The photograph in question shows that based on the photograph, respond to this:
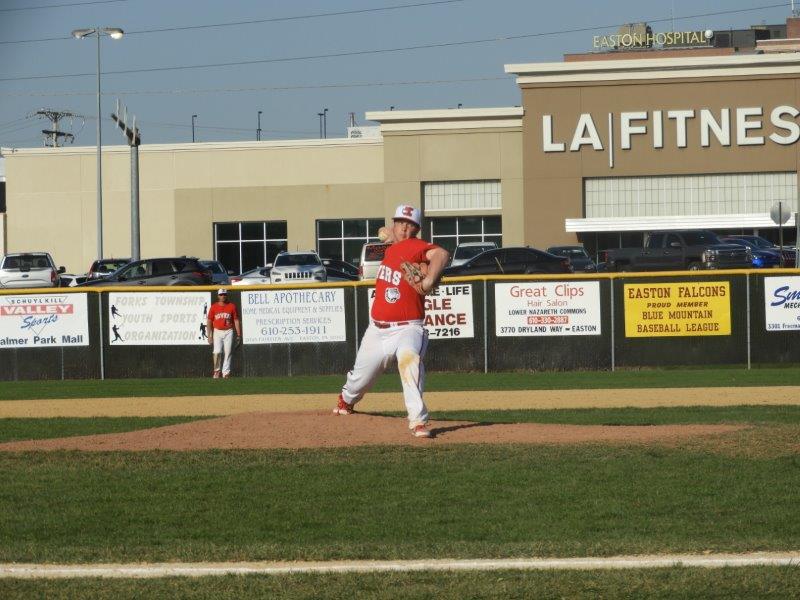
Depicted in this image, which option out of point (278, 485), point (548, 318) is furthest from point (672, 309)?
point (278, 485)

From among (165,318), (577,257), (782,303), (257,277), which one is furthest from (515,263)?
(165,318)

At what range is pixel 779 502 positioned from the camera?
868 cm

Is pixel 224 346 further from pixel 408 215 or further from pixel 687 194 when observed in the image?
pixel 687 194

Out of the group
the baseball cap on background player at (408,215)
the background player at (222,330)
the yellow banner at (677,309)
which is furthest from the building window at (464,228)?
the baseball cap on background player at (408,215)

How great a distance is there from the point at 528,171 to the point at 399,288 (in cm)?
4361

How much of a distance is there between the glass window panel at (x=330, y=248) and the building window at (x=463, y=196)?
5.55 meters

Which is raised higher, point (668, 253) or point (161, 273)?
point (668, 253)

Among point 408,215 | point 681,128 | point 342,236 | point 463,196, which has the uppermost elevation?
point 681,128

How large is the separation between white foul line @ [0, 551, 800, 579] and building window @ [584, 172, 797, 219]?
47418 millimetres

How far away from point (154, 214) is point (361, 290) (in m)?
38.0

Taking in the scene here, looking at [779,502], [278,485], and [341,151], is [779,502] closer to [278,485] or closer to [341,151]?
[278,485]

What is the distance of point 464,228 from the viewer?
56062 mm

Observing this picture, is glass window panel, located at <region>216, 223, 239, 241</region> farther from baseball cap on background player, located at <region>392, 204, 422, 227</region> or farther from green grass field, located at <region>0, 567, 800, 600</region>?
green grass field, located at <region>0, 567, 800, 600</region>

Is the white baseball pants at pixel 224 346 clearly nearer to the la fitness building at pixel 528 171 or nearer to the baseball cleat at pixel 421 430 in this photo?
the baseball cleat at pixel 421 430
